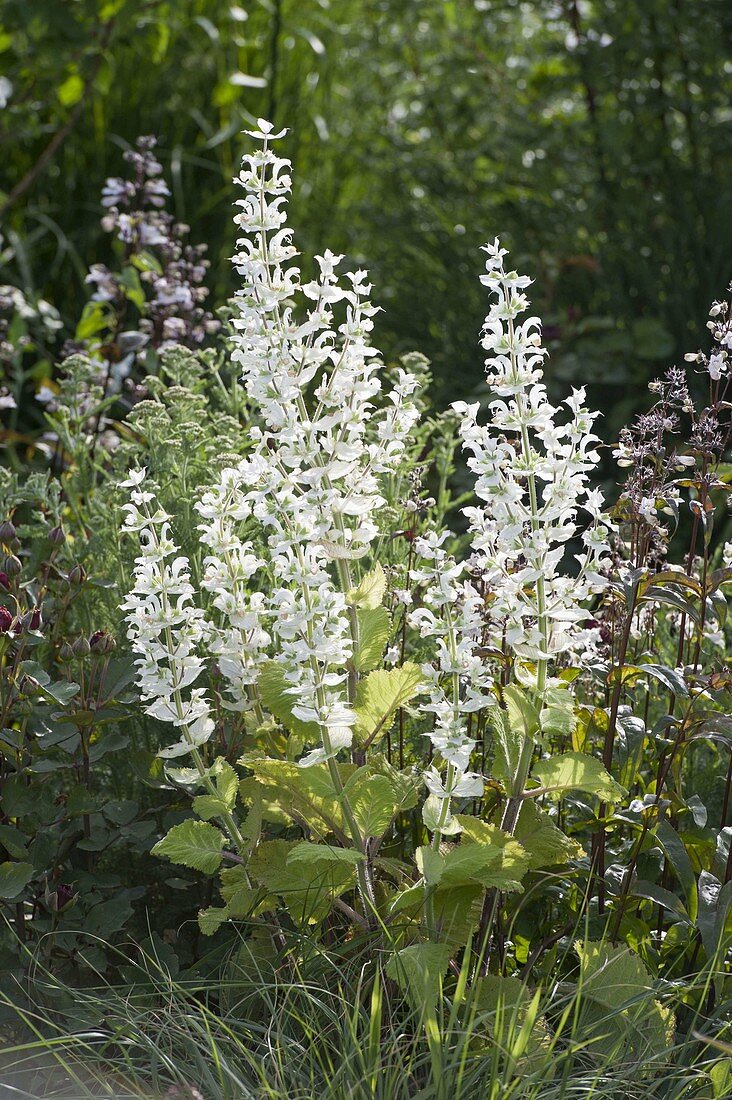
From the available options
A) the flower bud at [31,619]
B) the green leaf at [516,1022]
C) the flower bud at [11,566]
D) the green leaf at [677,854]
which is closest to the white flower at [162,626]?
the flower bud at [31,619]

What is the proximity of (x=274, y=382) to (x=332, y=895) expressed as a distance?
29.6 inches

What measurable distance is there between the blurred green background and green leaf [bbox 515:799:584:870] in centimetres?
293

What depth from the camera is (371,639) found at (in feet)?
5.95

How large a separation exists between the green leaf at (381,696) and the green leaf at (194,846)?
267mm

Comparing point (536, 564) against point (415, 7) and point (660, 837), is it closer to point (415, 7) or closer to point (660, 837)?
point (660, 837)

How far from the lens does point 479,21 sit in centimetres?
575

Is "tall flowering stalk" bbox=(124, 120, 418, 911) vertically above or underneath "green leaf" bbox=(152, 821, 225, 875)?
above

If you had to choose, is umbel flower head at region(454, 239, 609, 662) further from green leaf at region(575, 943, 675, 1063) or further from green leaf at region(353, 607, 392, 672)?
green leaf at region(575, 943, 675, 1063)

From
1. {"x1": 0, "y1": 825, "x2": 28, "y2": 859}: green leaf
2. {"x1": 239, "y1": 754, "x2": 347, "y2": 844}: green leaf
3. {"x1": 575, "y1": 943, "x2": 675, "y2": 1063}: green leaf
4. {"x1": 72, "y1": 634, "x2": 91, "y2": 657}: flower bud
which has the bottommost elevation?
{"x1": 575, "y1": 943, "x2": 675, "y2": 1063}: green leaf

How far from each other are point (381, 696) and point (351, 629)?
111 mm

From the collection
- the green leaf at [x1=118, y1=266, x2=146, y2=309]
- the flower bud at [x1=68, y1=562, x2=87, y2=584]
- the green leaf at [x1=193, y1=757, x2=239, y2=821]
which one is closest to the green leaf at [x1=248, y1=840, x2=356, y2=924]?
the green leaf at [x1=193, y1=757, x2=239, y2=821]

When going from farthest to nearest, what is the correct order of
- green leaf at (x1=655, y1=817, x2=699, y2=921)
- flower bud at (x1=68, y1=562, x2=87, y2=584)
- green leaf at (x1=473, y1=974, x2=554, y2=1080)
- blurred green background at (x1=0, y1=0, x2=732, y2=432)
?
blurred green background at (x1=0, y1=0, x2=732, y2=432), flower bud at (x1=68, y1=562, x2=87, y2=584), green leaf at (x1=655, y1=817, x2=699, y2=921), green leaf at (x1=473, y1=974, x2=554, y2=1080)

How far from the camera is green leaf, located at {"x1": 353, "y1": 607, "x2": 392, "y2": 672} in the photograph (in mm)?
1812

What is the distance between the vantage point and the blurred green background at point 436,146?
4789mm
